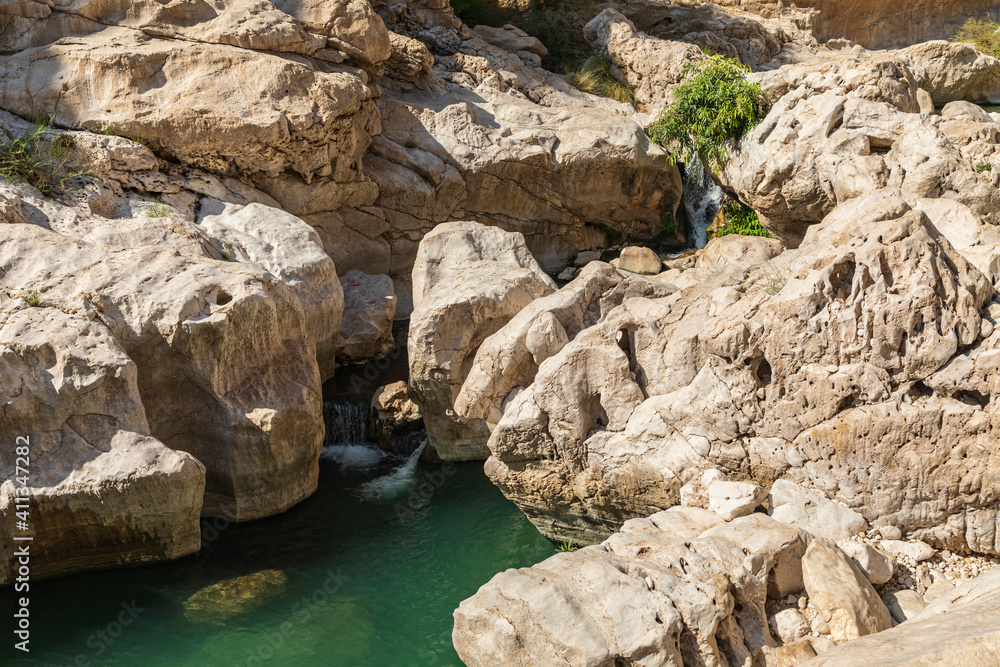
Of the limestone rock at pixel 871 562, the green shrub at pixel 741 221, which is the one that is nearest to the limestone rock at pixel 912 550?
the limestone rock at pixel 871 562

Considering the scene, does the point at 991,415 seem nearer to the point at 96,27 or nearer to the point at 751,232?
the point at 751,232

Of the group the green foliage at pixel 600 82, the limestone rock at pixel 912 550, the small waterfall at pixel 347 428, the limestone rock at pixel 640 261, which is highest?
the green foliage at pixel 600 82

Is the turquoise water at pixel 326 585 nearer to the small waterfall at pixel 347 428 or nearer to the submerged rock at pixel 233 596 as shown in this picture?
the submerged rock at pixel 233 596

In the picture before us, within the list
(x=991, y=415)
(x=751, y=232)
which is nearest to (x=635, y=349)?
(x=991, y=415)

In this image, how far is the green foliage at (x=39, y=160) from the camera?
34.8 ft

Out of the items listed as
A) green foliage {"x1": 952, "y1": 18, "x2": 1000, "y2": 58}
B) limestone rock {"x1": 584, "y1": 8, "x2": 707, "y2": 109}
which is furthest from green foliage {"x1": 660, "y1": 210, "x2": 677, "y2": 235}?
green foliage {"x1": 952, "y1": 18, "x2": 1000, "y2": 58}

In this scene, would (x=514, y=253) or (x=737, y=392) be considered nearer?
(x=737, y=392)

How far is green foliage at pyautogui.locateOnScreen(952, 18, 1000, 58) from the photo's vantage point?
2100 cm

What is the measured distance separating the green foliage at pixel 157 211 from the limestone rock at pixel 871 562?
9.18 m

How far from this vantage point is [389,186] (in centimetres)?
1509

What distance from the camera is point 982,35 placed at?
2172 cm

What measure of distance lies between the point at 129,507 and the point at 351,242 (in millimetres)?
7691

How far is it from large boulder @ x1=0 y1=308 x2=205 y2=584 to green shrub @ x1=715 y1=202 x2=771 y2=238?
10.5m

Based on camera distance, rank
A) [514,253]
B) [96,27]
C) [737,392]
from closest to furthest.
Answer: [737,392]
[514,253]
[96,27]
